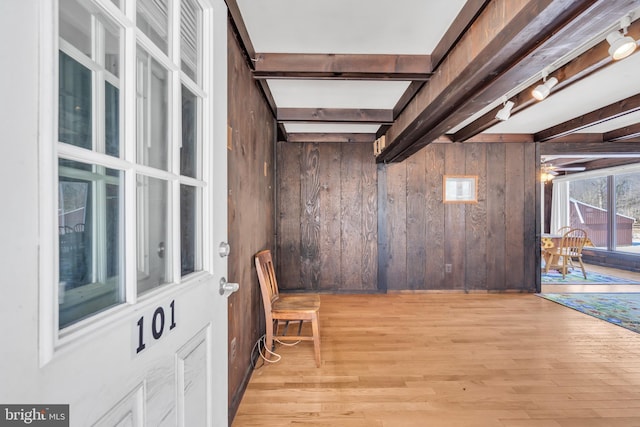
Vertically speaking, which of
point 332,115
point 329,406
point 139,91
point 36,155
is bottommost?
point 329,406

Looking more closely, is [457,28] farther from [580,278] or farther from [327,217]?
[580,278]

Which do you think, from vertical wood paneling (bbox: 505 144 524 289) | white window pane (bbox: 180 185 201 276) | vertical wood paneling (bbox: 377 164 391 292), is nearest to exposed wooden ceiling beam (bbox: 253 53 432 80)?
white window pane (bbox: 180 185 201 276)

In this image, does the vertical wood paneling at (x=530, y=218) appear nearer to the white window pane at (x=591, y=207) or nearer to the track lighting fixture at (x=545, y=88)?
the track lighting fixture at (x=545, y=88)

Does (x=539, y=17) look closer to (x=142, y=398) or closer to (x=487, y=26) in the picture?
(x=487, y=26)

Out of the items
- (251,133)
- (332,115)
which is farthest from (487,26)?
(332,115)

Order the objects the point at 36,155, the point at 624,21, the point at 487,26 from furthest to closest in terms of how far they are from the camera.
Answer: the point at 624,21
the point at 487,26
the point at 36,155

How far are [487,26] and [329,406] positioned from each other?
2177 mm

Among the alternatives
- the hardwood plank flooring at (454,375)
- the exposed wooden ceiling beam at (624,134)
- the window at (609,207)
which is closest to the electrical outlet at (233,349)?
the hardwood plank flooring at (454,375)

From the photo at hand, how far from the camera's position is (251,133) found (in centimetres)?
210

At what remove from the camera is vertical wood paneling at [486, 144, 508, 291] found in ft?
12.7

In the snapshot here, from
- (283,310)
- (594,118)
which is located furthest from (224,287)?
(594,118)

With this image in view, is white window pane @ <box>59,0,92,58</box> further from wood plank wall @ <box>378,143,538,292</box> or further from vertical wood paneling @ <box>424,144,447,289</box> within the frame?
vertical wood paneling @ <box>424,144,447,289</box>

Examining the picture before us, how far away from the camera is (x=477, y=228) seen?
3900 millimetres

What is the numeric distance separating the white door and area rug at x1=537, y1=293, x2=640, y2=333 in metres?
3.99
